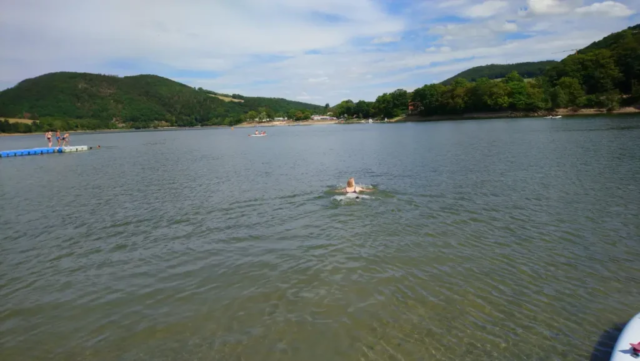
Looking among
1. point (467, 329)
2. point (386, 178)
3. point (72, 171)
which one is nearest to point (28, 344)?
point (467, 329)

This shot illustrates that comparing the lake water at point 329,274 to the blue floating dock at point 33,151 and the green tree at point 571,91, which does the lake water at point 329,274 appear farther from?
the green tree at point 571,91

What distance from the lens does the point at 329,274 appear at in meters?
10.6

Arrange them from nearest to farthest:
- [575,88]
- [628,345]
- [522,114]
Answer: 1. [628,345]
2. [575,88]
3. [522,114]

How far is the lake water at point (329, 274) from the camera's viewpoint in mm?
7512

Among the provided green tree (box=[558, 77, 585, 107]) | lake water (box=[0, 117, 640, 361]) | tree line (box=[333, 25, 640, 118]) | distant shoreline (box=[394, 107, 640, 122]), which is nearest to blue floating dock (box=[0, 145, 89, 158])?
lake water (box=[0, 117, 640, 361])

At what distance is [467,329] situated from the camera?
7.62 m

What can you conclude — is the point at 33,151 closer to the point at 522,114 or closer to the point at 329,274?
the point at 329,274

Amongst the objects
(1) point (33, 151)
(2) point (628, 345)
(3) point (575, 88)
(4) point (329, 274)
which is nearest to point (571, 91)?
(3) point (575, 88)

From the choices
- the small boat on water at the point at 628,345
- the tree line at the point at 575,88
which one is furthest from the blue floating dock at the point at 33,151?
the tree line at the point at 575,88

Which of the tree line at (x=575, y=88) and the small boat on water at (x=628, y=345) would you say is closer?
the small boat on water at (x=628, y=345)

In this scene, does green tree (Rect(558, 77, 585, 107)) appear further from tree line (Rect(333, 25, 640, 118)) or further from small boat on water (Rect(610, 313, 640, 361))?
small boat on water (Rect(610, 313, 640, 361))

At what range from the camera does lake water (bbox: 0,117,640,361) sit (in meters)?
7.51

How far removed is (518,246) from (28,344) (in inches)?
517

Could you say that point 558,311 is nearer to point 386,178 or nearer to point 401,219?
point 401,219
